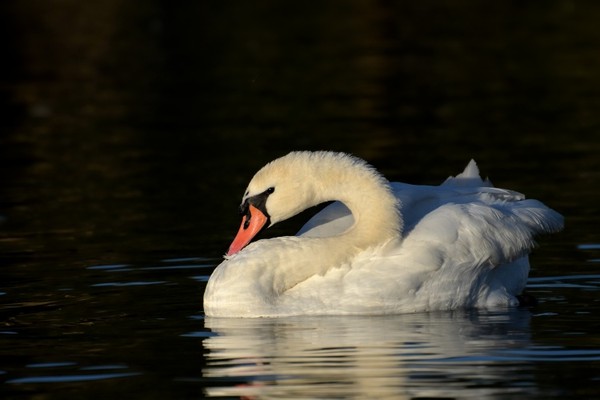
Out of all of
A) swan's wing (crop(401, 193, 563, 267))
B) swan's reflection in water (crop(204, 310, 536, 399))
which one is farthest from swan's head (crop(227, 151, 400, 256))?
swan's reflection in water (crop(204, 310, 536, 399))

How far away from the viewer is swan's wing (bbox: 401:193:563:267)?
10.3 m

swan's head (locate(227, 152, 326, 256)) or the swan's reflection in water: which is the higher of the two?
swan's head (locate(227, 152, 326, 256))

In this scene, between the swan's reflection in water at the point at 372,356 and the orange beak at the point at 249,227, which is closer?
the swan's reflection in water at the point at 372,356

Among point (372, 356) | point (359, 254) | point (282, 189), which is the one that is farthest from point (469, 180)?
point (372, 356)

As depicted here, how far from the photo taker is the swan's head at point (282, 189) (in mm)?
10422

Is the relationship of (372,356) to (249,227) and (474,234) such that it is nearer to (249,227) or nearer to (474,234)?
(474,234)

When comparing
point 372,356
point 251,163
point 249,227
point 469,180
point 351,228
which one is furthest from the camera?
point 251,163

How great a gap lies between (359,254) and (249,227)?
0.82 m

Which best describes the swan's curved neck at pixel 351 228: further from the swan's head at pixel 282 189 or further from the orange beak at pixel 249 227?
the orange beak at pixel 249 227

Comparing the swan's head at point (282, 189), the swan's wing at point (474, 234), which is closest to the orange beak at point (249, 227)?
the swan's head at point (282, 189)

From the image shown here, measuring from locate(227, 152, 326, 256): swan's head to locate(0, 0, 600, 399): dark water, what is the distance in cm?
80

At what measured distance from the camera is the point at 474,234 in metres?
10.4

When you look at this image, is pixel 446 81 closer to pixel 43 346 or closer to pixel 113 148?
pixel 113 148

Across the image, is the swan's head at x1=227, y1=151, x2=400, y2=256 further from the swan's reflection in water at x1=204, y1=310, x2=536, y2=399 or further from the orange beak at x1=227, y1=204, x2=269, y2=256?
the swan's reflection in water at x1=204, y1=310, x2=536, y2=399
